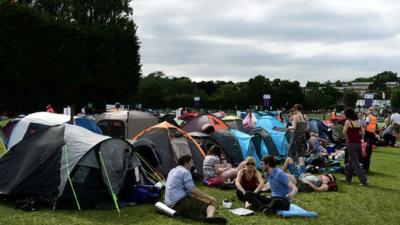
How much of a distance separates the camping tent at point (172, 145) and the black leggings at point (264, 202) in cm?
313

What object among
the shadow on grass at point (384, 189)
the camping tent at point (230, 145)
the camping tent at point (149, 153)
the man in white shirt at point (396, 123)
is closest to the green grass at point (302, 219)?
the shadow on grass at point (384, 189)

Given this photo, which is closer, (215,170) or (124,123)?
(215,170)

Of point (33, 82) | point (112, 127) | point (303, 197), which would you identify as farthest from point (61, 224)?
point (33, 82)

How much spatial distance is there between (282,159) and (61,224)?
923 centimetres

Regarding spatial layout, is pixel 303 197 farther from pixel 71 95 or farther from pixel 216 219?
pixel 71 95

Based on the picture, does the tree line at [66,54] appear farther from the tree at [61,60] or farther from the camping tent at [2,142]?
the camping tent at [2,142]

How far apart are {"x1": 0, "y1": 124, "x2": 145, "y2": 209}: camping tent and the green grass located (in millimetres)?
349

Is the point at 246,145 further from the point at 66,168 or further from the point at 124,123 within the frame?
the point at 66,168

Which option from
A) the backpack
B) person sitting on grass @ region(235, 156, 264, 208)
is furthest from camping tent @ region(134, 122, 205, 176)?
person sitting on grass @ region(235, 156, 264, 208)

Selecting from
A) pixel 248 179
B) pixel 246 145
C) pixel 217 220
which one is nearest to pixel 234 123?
pixel 246 145

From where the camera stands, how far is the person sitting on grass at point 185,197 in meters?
7.36

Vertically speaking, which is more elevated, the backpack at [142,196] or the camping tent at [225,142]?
the camping tent at [225,142]

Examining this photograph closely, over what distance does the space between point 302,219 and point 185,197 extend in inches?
75.6

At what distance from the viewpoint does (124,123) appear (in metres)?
17.6
